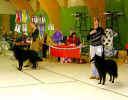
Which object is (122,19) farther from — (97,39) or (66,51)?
(97,39)

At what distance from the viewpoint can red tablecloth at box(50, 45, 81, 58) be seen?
850 cm

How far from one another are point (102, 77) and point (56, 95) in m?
1.47

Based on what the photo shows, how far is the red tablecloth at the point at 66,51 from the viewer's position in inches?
335

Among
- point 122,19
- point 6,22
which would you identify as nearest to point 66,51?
point 122,19

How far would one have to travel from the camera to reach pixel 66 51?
8688mm

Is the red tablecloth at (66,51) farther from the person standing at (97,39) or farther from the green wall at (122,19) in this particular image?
the person standing at (97,39)

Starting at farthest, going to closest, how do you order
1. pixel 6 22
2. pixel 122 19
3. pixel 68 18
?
pixel 6 22
pixel 68 18
pixel 122 19

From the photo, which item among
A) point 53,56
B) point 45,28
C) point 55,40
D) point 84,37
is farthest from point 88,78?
point 45,28

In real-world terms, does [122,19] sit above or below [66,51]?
above

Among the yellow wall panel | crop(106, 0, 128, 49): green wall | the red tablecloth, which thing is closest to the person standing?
the red tablecloth

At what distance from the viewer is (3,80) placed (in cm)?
584

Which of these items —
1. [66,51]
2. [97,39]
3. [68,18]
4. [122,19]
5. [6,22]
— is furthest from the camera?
[6,22]

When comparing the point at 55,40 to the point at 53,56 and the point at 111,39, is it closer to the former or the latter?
the point at 53,56

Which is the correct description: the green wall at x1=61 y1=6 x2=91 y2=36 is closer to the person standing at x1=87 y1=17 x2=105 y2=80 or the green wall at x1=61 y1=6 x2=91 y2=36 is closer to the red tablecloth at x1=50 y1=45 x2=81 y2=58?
the red tablecloth at x1=50 y1=45 x2=81 y2=58
